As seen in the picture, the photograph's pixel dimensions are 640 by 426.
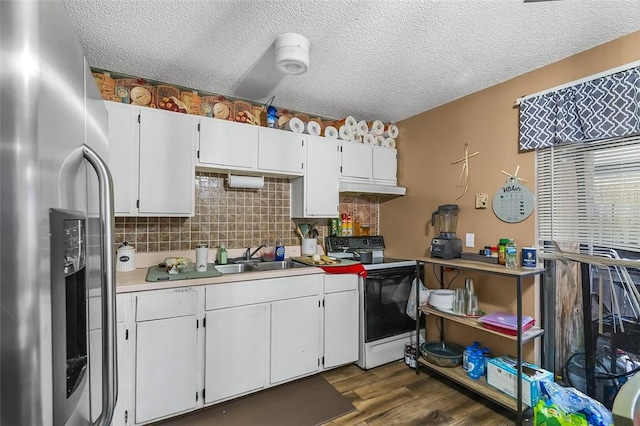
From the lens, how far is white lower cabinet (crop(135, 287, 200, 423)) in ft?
6.03

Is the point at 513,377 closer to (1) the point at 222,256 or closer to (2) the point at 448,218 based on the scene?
(2) the point at 448,218

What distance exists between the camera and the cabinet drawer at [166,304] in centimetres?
184

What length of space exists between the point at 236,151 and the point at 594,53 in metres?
2.54

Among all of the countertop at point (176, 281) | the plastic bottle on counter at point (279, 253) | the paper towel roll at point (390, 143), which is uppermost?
the paper towel roll at point (390, 143)

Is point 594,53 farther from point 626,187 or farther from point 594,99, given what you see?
point 626,187

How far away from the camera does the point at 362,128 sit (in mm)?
3180

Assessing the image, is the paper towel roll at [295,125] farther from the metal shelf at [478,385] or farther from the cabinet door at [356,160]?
the metal shelf at [478,385]

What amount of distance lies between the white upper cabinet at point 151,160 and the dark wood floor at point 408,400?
1865mm

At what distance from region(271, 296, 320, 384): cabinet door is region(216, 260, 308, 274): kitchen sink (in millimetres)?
354

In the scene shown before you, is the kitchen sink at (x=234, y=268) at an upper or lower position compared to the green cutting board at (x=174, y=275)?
lower

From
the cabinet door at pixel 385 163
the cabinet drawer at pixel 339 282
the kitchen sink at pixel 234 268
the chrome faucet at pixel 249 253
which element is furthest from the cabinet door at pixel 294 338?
the cabinet door at pixel 385 163

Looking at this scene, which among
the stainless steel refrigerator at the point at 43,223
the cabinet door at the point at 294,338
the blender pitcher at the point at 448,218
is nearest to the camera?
the stainless steel refrigerator at the point at 43,223

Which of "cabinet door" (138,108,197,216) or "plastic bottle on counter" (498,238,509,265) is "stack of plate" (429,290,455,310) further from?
"cabinet door" (138,108,197,216)

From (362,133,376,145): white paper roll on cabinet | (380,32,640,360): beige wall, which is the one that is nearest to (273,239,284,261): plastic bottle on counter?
(380,32,640,360): beige wall
